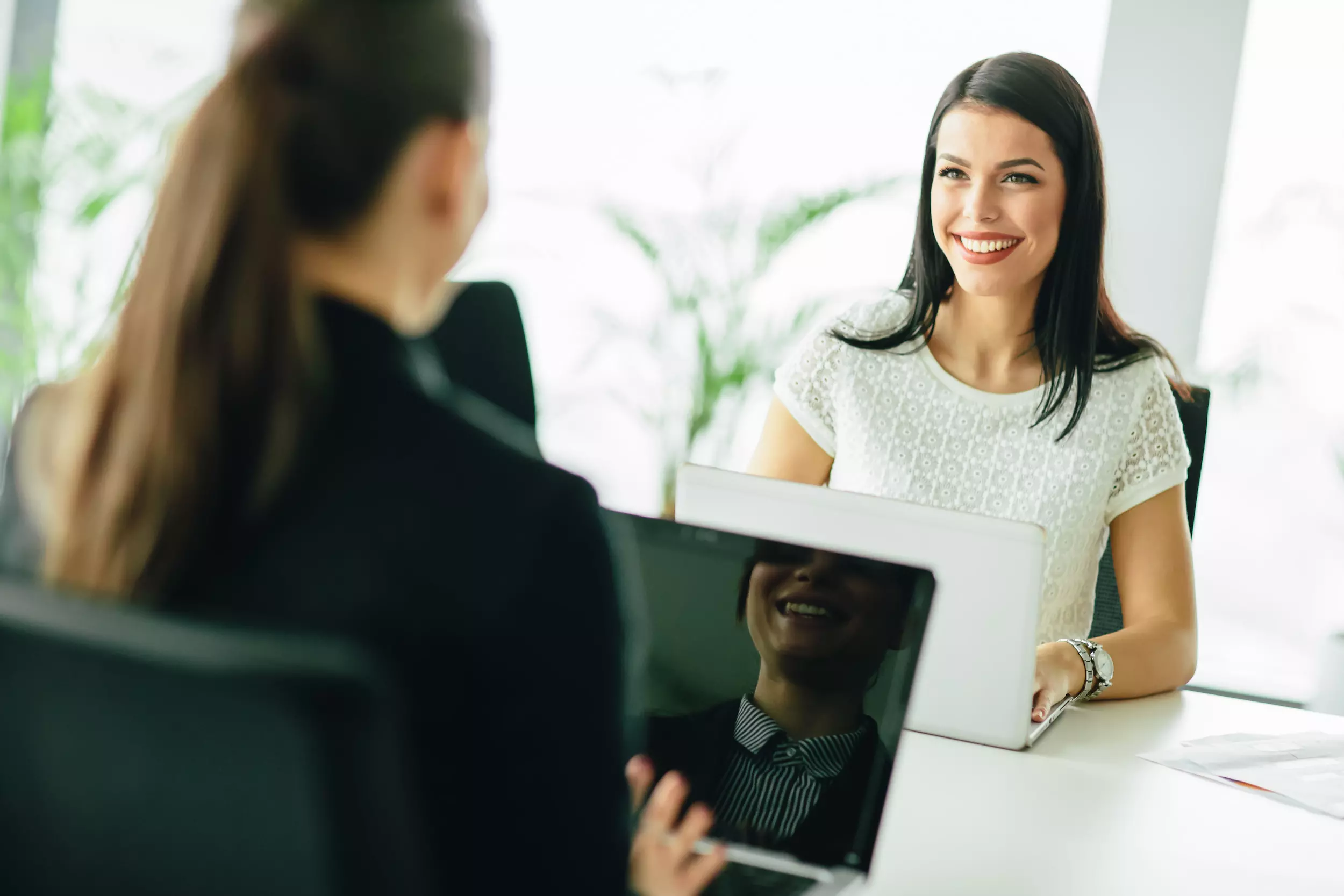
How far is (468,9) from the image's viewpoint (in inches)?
25.7

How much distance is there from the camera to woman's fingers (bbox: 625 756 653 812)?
90cm

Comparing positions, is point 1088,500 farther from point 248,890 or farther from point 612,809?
point 248,890

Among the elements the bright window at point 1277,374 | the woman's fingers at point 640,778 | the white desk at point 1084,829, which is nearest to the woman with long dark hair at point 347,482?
the woman's fingers at point 640,778

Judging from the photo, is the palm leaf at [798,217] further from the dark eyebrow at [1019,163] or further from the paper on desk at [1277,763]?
the paper on desk at [1277,763]

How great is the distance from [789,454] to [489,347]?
2.76ft

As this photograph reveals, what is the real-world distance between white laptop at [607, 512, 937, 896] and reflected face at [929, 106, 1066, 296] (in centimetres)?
101

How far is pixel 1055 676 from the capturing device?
1.41m

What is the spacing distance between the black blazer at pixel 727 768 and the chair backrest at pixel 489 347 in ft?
1.31

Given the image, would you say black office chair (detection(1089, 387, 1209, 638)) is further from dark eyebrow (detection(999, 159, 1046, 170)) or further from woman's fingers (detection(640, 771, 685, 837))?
woman's fingers (detection(640, 771, 685, 837))

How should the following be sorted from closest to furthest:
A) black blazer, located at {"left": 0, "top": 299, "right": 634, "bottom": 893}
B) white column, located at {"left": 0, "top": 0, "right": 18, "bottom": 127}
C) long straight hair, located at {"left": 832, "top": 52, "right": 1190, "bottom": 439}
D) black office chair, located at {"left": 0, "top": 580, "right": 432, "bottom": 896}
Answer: black office chair, located at {"left": 0, "top": 580, "right": 432, "bottom": 896}, black blazer, located at {"left": 0, "top": 299, "right": 634, "bottom": 893}, long straight hair, located at {"left": 832, "top": 52, "right": 1190, "bottom": 439}, white column, located at {"left": 0, "top": 0, "right": 18, "bottom": 127}

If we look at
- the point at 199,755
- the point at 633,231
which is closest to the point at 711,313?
the point at 633,231

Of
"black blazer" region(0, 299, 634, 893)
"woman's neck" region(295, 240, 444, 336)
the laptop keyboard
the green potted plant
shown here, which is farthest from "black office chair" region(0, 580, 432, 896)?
the green potted plant

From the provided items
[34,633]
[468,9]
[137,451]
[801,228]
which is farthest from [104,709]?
[801,228]

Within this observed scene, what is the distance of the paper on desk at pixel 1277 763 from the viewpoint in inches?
49.4
